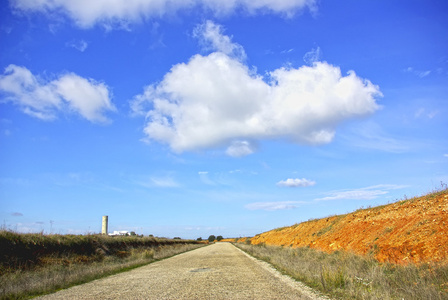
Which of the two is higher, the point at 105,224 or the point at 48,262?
the point at 105,224

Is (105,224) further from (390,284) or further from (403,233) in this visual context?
(390,284)

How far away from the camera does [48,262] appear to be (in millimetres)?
17625

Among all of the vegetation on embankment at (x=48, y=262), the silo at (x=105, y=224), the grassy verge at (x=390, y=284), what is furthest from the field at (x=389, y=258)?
the silo at (x=105, y=224)

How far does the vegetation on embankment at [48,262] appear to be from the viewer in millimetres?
11051

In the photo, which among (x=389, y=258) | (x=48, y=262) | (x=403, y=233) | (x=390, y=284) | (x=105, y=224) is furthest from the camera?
(x=105, y=224)

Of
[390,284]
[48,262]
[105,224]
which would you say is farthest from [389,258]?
[105,224]

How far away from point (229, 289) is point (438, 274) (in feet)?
20.4

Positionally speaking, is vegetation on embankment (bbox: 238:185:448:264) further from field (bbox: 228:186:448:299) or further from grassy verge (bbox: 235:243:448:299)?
grassy verge (bbox: 235:243:448:299)

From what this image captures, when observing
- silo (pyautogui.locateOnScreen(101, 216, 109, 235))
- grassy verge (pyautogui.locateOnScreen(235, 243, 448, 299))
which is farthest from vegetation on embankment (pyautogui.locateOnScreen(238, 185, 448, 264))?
silo (pyautogui.locateOnScreen(101, 216, 109, 235))

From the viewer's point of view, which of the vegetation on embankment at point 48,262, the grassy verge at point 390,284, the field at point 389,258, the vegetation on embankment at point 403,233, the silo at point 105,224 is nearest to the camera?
the grassy verge at point 390,284

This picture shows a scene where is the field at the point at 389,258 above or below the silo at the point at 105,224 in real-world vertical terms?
Result: below

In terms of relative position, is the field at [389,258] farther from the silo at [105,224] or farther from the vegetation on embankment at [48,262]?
the silo at [105,224]

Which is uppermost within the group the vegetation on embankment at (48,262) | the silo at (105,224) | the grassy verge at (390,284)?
the silo at (105,224)

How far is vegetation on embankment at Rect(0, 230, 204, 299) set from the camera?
11.1 meters
